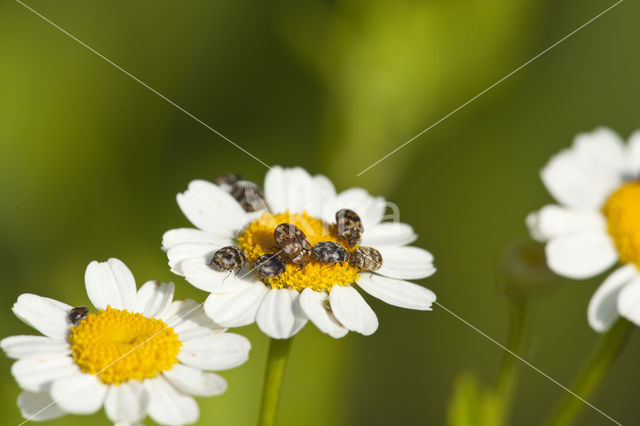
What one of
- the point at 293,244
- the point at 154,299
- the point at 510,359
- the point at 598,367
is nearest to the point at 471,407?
the point at 510,359

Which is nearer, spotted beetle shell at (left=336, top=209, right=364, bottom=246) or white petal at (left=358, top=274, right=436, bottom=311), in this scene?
white petal at (left=358, top=274, right=436, bottom=311)

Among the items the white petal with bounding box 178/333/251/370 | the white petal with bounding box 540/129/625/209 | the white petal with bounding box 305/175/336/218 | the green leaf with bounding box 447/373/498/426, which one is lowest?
the white petal with bounding box 178/333/251/370

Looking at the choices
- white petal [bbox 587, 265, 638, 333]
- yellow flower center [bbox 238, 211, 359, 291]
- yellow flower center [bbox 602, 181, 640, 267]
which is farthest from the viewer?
yellow flower center [bbox 602, 181, 640, 267]

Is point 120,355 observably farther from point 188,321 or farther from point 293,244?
point 293,244

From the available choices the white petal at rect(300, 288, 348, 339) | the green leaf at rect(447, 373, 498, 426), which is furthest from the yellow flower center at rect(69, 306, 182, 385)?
the green leaf at rect(447, 373, 498, 426)

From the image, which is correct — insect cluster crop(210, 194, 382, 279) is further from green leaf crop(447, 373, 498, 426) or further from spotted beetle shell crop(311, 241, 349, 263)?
green leaf crop(447, 373, 498, 426)
